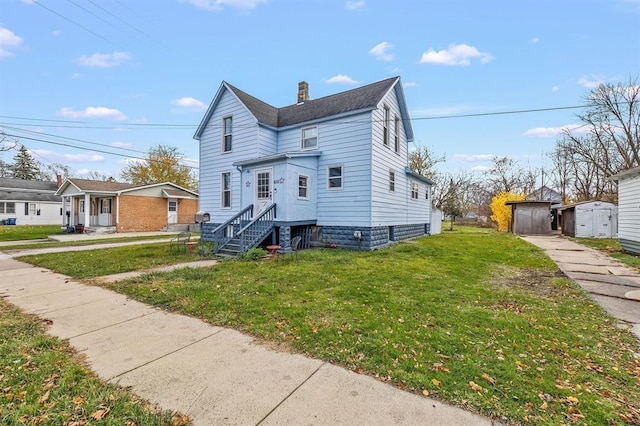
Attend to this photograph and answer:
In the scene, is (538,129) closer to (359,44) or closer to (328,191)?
(359,44)

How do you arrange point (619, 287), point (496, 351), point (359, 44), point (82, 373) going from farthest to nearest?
point (359, 44) → point (619, 287) → point (496, 351) → point (82, 373)

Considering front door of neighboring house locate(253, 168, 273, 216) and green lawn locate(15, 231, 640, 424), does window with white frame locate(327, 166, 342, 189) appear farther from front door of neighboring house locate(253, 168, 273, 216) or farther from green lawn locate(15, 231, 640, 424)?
green lawn locate(15, 231, 640, 424)

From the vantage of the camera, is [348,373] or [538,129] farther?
[538,129]

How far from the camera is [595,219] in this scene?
755 inches

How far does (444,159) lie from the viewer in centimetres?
2912

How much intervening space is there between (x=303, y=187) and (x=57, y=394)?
10.1 metres

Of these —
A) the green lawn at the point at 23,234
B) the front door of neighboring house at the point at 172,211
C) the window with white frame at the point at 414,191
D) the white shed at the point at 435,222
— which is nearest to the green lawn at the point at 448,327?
the window with white frame at the point at 414,191

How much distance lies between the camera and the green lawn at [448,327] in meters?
2.57

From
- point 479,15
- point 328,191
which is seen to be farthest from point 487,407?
point 479,15

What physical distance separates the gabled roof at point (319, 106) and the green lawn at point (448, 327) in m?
7.73

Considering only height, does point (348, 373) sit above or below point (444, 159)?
below

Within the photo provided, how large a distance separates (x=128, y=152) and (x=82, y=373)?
84.2 ft

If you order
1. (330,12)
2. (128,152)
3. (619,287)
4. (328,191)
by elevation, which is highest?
(330,12)

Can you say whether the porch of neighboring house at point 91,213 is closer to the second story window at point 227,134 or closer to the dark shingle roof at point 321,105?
the second story window at point 227,134
